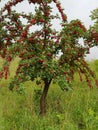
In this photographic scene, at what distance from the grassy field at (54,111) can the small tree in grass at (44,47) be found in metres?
0.49

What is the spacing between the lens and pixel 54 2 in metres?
9.16

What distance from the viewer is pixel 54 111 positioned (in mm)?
9250

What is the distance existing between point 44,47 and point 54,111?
1.61 meters

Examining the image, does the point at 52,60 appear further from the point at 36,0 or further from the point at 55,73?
the point at 36,0

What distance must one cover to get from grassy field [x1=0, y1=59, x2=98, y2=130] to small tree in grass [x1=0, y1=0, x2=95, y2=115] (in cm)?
49

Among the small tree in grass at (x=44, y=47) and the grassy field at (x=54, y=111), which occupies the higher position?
the small tree in grass at (x=44, y=47)

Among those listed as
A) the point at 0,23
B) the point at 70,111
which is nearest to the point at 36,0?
the point at 0,23

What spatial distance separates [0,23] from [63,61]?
2.02m

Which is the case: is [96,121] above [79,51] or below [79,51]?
below

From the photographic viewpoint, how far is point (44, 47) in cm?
911

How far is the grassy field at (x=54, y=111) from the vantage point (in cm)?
820

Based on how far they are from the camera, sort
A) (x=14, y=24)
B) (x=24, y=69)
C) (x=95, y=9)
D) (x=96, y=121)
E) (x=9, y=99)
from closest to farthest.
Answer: (x=96, y=121) → (x=24, y=69) → (x=14, y=24) → (x=9, y=99) → (x=95, y=9)

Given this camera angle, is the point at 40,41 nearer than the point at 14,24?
Yes

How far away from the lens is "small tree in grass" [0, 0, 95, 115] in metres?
8.46
